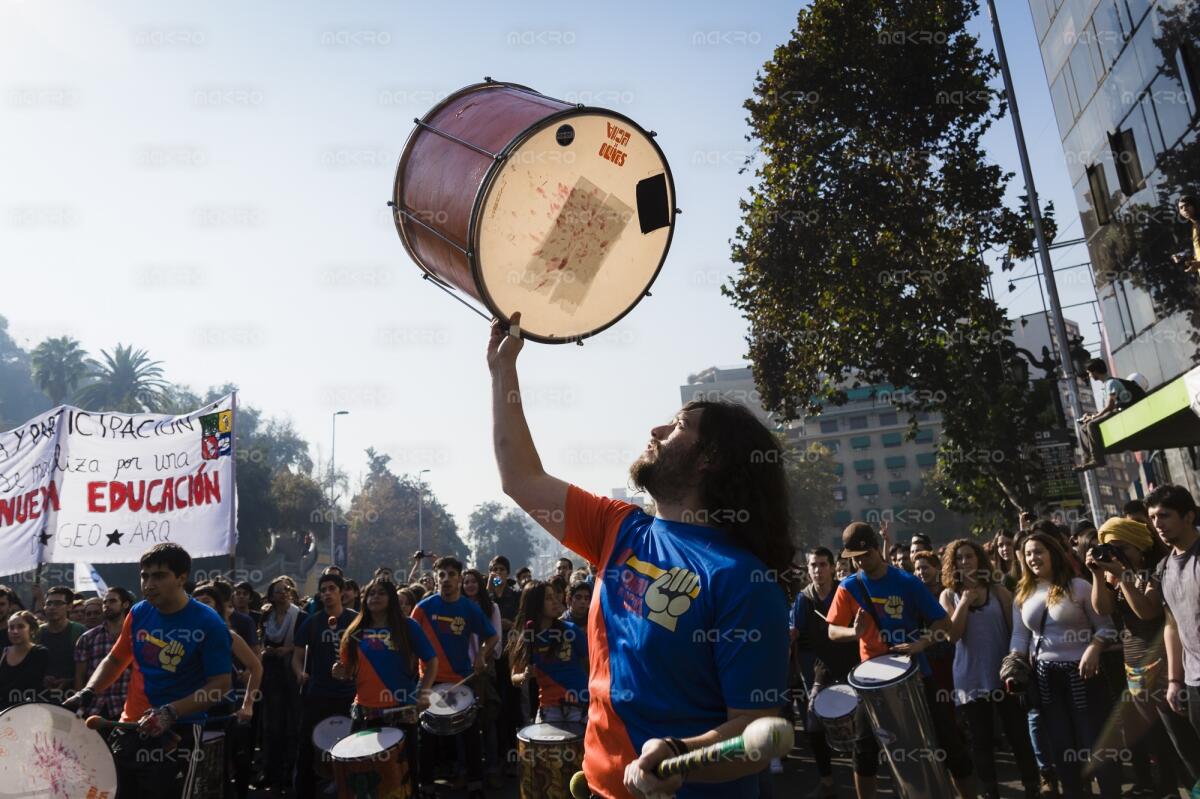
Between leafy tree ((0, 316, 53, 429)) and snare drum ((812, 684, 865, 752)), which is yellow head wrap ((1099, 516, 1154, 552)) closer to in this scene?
snare drum ((812, 684, 865, 752))

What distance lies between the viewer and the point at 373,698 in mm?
7801

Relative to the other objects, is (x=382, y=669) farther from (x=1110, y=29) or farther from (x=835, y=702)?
(x=1110, y=29)

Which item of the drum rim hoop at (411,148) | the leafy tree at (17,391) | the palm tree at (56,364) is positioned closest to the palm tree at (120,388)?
the palm tree at (56,364)

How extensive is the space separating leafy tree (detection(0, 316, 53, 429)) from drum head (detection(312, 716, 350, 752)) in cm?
11018

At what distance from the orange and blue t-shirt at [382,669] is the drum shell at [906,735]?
12.8ft

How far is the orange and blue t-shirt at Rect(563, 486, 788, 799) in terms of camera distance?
7.18 feet

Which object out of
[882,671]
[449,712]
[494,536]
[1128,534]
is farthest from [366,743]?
[494,536]

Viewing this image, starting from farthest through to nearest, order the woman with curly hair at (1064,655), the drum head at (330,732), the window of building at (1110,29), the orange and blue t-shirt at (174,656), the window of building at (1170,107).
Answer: the window of building at (1110,29) → the window of building at (1170,107) → the drum head at (330,732) → the woman with curly hair at (1064,655) → the orange and blue t-shirt at (174,656)

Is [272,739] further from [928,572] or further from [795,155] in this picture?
[795,155]

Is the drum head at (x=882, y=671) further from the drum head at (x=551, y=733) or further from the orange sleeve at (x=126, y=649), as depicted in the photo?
the orange sleeve at (x=126, y=649)

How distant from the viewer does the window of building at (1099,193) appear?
19.1 meters

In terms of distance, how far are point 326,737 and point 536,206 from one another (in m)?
6.01

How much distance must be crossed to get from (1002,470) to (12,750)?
16.4 meters

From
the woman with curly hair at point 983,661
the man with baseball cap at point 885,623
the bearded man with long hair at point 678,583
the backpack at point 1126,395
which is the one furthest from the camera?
the backpack at point 1126,395
